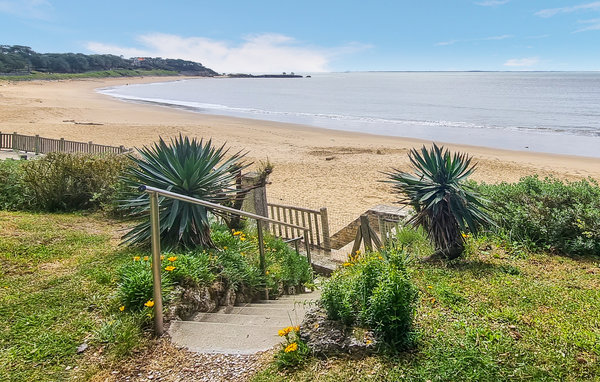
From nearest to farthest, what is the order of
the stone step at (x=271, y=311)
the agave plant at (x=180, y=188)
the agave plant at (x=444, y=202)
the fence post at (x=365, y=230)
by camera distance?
the stone step at (x=271, y=311)
the agave plant at (x=180, y=188)
the agave plant at (x=444, y=202)
the fence post at (x=365, y=230)

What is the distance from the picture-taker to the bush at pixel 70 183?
777cm

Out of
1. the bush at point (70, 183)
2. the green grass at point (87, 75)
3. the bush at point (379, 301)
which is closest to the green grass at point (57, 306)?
the bush at point (379, 301)

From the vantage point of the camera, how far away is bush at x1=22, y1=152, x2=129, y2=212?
7773 millimetres

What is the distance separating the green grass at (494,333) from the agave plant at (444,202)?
0.60 metres

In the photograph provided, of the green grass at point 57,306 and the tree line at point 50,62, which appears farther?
the tree line at point 50,62

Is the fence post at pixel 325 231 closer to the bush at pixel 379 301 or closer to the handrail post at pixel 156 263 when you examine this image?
the bush at pixel 379 301

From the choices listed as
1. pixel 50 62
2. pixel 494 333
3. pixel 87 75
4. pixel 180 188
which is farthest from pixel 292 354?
pixel 50 62

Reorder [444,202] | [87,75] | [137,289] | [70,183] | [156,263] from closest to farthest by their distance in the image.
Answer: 1. [156,263]
2. [137,289]
3. [444,202]
4. [70,183]
5. [87,75]

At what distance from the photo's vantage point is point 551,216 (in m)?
6.40

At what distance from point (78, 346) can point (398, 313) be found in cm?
247

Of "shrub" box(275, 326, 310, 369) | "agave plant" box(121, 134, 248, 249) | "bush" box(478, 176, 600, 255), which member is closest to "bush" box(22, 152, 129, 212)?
"agave plant" box(121, 134, 248, 249)

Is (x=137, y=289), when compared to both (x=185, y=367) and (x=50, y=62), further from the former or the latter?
(x=50, y=62)

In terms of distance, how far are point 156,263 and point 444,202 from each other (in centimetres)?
375

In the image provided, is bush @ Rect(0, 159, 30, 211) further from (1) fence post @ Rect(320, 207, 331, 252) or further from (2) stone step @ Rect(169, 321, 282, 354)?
(2) stone step @ Rect(169, 321, 282, 354)
